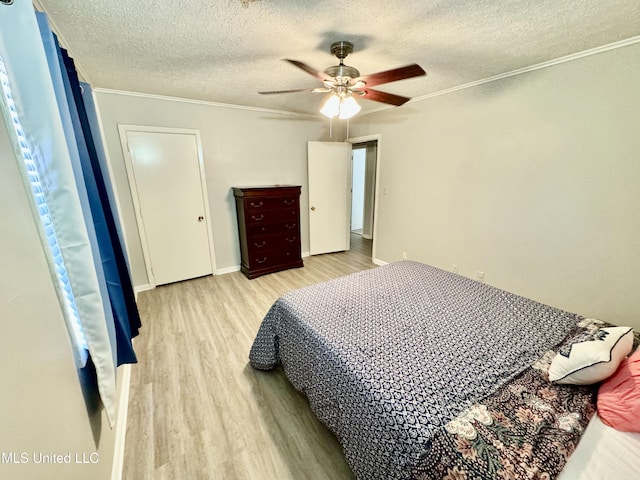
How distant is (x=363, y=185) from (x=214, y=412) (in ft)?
16.9

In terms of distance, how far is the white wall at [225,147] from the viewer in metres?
2.83

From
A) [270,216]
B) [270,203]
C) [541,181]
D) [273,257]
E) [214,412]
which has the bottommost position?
[214,412]

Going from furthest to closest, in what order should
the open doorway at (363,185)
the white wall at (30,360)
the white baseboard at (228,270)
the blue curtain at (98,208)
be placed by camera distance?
the open doorway at (363,185) → the white baseboard at (228,270) → the blue curtain at (98,208) → the white wall at (30,360)


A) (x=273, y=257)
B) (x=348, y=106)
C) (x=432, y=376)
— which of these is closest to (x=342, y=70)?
(x=348, y=106)

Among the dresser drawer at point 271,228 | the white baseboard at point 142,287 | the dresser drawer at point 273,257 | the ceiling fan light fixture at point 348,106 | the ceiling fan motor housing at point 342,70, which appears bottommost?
the white baseboard at point 142,287

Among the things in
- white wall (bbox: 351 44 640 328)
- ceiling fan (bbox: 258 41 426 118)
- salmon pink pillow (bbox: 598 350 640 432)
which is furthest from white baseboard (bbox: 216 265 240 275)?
salmon pink pillow (bbox: 598 350 640 432)

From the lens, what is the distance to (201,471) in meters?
1.28

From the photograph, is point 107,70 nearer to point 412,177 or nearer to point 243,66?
point 243,66

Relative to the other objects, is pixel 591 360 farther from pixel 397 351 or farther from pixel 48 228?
pixel 48 228

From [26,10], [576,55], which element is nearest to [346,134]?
[576,55]

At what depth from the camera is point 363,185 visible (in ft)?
19.1

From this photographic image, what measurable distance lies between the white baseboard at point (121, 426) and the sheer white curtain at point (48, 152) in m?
0.65

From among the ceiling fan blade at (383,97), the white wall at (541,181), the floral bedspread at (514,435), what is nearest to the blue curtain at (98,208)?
the floral bedspread at (514,435)

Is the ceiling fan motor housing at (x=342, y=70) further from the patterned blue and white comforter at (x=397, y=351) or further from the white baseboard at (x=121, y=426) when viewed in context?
the white baseboard at (x=121, y=426)
